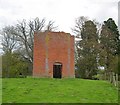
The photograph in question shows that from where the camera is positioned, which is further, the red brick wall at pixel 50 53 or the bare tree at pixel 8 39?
the bare tree at pixel 8 39

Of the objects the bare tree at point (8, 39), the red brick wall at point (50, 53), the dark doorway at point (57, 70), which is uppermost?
the bare tree at point (8, 39)

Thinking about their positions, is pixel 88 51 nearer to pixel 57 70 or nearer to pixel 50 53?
pixel 57 70

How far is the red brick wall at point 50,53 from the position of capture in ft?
101

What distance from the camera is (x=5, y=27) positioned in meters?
46.9

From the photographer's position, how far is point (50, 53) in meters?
31.1

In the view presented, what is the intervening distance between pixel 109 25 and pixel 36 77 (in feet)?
71.7

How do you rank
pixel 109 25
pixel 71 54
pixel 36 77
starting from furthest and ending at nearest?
pixel 109 25 → pixel 71 54 → pixel 36 77

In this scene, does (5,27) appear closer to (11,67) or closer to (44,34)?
(11,67)

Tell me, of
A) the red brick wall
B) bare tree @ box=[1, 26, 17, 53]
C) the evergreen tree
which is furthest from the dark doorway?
bare tree @ box=[1, 26, 17, 53]

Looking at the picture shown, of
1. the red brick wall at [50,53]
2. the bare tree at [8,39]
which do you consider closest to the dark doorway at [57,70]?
the red brick wall at [50,53]

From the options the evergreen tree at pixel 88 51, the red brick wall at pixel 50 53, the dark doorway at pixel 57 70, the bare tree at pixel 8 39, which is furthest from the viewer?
the bare tree at pixel 8 39

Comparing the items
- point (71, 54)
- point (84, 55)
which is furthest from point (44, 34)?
point (84, 55)

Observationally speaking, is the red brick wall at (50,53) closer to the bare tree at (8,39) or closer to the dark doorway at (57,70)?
the dark doorway at (57,70)

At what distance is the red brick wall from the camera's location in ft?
101
